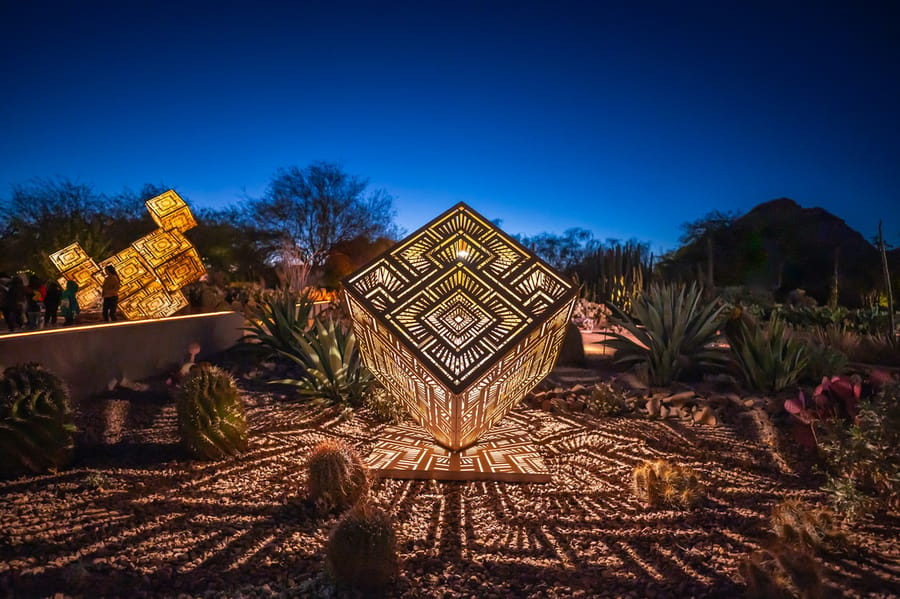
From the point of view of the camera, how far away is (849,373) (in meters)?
7.33

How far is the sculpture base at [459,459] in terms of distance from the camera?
3.82 m

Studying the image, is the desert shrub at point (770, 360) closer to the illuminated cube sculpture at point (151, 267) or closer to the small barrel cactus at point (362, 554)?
the small barrel cactus at point (362, 554)

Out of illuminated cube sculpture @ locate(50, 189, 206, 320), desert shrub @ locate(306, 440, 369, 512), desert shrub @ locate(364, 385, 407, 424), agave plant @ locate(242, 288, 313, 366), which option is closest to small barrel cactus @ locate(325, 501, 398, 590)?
desert shrub @ locate(306, 440, 369, 512)

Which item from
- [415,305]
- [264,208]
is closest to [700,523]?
[415,305]

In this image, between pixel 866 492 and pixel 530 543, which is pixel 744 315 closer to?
pixel 866 492

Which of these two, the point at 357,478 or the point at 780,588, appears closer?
the point at 780,588

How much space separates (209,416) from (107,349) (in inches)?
139

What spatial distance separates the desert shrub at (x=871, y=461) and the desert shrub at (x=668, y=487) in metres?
0.78

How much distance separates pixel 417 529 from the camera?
9.89 ft

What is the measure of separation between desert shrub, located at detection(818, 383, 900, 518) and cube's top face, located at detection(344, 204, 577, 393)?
2040mm

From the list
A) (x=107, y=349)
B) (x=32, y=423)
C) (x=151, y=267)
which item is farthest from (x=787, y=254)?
(x=32, y=423)

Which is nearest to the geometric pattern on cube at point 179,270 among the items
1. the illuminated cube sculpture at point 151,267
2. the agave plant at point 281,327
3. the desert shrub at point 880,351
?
the illuminated cube sculpture at point 151,267

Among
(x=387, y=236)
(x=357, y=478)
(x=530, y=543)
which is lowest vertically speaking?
(x=530, y=543)

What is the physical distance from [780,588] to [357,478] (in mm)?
2280
